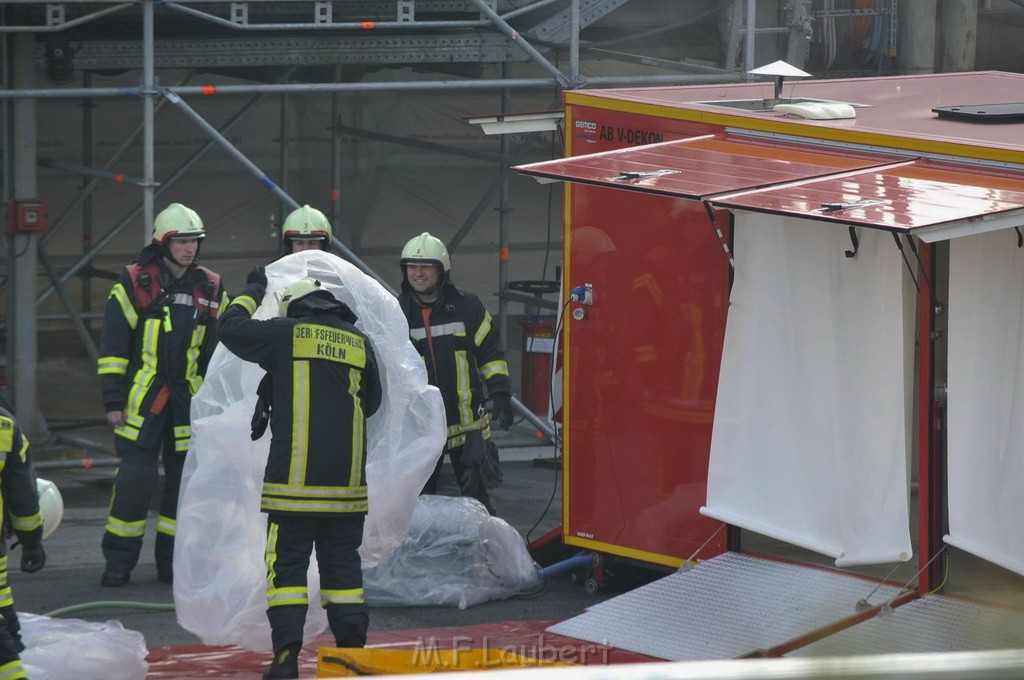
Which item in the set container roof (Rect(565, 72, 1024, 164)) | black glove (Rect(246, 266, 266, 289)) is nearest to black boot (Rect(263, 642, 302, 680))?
black glove (Rect(246, 266, 266, 289))

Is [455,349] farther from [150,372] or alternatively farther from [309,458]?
[309,458]

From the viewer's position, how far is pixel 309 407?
4.98m

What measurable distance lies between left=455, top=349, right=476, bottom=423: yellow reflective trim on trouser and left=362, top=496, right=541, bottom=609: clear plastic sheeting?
0.55 metres

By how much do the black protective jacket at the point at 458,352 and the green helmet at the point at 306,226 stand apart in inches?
19.1

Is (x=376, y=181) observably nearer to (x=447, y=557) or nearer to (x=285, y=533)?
(x=447, y=557)

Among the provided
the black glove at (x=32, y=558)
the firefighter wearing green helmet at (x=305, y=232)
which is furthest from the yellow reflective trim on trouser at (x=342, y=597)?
the firefighter wearing green helmet at (x=305, y=232)

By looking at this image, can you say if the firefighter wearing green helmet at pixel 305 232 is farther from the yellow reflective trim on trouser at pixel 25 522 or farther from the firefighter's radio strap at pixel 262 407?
the yellow reflective trim on trouser at pixel 25 522

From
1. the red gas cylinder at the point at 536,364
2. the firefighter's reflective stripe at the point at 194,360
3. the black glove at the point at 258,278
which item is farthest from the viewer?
the red gas cylinder at the point at 536,364

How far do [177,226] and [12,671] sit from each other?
2626 mm

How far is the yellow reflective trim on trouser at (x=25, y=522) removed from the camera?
464cm

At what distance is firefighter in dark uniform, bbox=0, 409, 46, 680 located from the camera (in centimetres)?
437

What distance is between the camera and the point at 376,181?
1277 cm

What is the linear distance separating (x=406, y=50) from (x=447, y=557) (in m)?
3.61

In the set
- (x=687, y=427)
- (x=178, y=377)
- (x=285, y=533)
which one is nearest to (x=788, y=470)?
(x=687, y=427)
